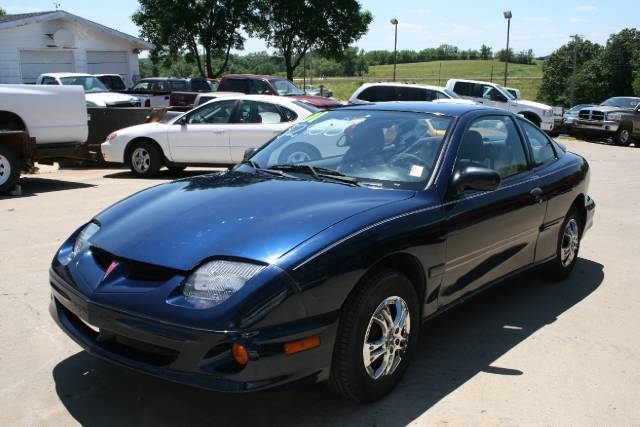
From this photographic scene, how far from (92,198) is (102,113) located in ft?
16.2

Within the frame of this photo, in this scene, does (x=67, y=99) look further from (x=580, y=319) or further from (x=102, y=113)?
(x=580, y=319)

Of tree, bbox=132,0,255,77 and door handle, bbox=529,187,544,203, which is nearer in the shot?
door handle, bbox=529,187,544,203

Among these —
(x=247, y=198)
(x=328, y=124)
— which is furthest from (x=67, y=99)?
(x=247, y=198)

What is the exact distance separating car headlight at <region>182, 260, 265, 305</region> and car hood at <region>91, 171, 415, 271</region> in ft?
0.15

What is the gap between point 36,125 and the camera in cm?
980

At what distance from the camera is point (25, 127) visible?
9.72 metres

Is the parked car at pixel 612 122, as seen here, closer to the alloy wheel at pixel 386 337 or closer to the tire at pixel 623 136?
the tire at pixel 623 136

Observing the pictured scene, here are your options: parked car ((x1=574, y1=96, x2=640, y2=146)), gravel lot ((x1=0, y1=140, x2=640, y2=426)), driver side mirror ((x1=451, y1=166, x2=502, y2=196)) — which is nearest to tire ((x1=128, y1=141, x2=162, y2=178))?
gravel lot ((x1=0, y1=140, x2=640, y2=426))

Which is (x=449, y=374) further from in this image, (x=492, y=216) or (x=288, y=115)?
(x=288, y=115)

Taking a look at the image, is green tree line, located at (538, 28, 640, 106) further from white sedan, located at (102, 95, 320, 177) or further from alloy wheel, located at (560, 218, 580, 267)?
alloy wheel, located at (560, 218, 580, 267)

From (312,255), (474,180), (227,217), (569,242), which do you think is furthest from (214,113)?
(312,255)

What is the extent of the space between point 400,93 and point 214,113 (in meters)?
9.12

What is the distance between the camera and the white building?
84.6ft

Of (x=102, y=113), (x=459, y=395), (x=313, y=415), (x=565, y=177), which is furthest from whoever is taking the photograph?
(x=102, y=113)
